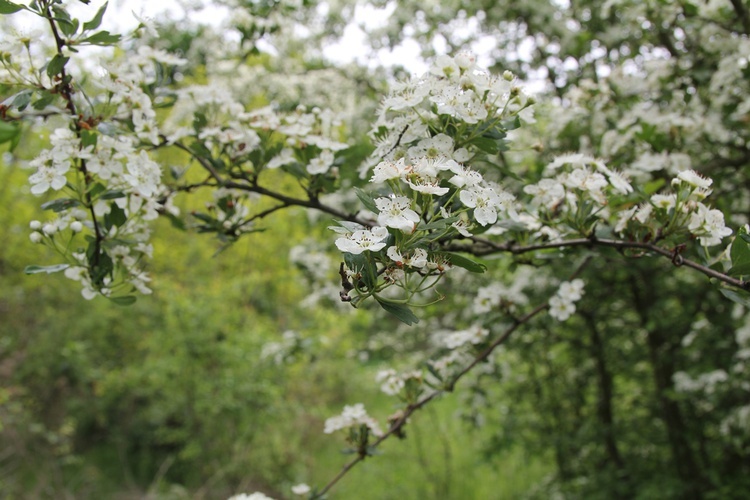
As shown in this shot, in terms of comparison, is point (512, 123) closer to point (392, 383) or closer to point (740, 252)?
point (740, 252)

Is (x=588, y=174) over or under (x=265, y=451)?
under

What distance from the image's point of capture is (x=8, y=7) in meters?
0.99

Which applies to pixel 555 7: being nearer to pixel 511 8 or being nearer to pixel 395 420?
pixel 511 8

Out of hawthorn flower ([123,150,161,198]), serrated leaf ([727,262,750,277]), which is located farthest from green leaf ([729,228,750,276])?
hawthorn flower ([123,150,161,198])

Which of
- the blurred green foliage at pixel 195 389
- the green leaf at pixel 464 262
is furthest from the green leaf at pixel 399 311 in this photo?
the blurred green foliage at pixel 195 389

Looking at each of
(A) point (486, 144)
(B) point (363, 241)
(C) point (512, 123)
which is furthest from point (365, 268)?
(C) point (512, 123)

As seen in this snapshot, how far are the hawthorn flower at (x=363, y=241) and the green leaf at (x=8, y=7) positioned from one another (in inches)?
28.9

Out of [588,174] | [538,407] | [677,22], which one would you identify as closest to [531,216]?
[588,174]

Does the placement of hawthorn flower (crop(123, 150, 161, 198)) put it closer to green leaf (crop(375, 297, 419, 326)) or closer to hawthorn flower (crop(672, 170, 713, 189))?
green leaf (crop(375, 297, 419, 326))

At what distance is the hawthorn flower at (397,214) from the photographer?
0.84 m

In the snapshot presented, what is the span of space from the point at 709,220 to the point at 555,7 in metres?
2.12

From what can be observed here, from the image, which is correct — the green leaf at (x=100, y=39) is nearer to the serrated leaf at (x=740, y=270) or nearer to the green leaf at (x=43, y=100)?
the green leaf at (x=43, y=100)

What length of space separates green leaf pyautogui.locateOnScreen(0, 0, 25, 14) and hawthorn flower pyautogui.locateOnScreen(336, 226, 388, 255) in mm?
733

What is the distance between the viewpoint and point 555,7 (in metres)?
2.87
